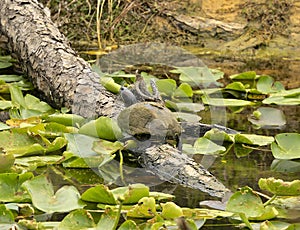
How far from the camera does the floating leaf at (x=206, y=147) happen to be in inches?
109

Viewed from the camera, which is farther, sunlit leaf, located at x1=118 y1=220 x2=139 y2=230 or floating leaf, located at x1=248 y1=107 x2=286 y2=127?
floating leaf, located at x1=248 y1=107 x2=286 y2=127

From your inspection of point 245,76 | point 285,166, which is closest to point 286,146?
point 285,166

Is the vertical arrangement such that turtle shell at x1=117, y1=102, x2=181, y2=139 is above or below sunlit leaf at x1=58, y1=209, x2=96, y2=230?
below

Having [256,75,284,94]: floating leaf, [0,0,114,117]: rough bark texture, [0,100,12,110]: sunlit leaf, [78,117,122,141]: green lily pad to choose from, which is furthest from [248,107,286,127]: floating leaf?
[0,100,12,110]: sunlit leaf

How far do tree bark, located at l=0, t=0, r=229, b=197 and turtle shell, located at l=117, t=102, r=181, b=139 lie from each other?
72mm

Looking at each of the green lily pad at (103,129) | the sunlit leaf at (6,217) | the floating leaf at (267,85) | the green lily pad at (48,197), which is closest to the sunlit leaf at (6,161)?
the green lily pad at (48,197)

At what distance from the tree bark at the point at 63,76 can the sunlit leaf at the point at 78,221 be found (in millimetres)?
490

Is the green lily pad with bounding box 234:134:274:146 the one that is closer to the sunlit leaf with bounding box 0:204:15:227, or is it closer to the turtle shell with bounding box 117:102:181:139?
the turtle shell with bounding box 117:102:181:139

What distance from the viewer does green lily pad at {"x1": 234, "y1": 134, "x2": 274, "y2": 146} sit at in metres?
2.90

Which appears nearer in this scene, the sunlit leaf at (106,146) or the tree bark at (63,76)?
Result: the tree bark at (63,76)

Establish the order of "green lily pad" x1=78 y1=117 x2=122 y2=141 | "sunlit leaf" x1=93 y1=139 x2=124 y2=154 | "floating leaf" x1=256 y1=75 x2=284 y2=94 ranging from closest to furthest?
1. "sunlit leaf" x1=93 y1=139 x2=124 y2=154
2. "green lily pad" x1=78 y1=117 x2=122 y2=141
3. "floating leaf" x1=256 y1=75 x2=284 y2=94

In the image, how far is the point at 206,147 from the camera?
279 centimetres

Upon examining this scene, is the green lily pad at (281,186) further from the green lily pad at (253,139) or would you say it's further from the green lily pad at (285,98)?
the green lily pad at (285,98)

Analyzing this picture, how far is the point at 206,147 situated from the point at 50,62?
41.0 inches
